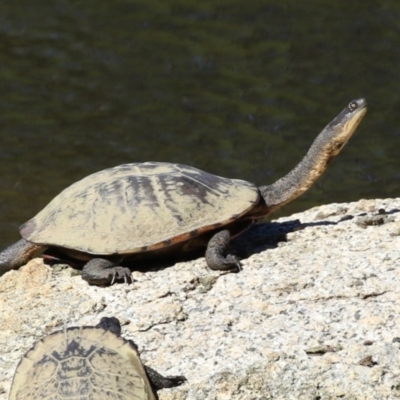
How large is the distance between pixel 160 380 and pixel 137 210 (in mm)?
1545

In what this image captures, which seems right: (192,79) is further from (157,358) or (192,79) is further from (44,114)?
(157,358)

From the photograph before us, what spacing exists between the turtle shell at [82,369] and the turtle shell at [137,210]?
1295mm

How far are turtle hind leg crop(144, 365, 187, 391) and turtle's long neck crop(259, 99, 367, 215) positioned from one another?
2.09 metres

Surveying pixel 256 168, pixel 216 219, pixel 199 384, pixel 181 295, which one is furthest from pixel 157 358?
pixel 256 168

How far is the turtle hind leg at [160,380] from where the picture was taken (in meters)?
4.41

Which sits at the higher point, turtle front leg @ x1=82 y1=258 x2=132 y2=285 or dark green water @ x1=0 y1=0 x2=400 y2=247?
turtle front leg @ x1=82 y1=258 x2=132 y2=285

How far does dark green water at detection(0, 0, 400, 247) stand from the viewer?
406 inches

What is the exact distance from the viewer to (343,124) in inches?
248

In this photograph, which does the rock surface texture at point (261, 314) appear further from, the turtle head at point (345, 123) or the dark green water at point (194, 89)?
the dark green water at point (194, 89)

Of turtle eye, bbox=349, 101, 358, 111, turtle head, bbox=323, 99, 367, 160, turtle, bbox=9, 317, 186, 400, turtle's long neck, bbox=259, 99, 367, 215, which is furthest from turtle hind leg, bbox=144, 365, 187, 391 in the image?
turtle eye, bbox=349, 101, 358, 111

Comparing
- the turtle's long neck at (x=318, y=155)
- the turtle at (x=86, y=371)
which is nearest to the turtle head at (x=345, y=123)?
the turtle's long neck at (x=318, y=155)

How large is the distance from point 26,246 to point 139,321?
165 centimetres

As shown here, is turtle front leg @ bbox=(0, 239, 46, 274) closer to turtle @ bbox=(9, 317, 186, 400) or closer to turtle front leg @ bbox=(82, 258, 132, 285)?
turtle front leg @ bbox=(82, 258, 132, 285)

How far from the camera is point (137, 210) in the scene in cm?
574
